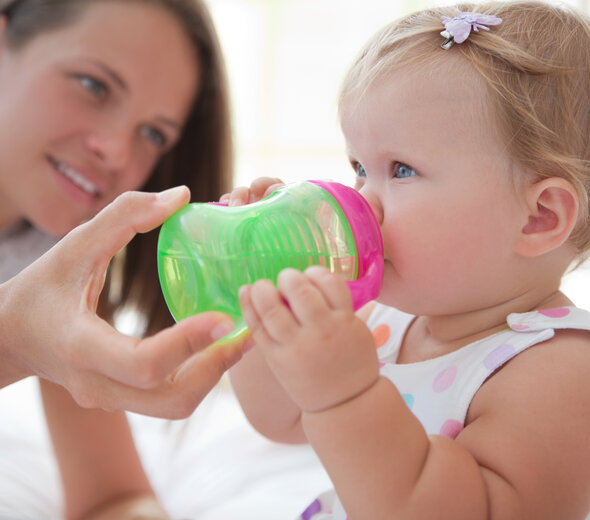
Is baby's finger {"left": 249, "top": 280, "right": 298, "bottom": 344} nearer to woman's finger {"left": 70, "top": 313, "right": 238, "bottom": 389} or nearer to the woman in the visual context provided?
woman's finger {"left": 70, "top": 313, "right": 238, "bottom": 389}

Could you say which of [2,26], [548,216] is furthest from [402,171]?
[2,26]

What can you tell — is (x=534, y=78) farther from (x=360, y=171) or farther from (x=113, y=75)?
(x=113, y=75)

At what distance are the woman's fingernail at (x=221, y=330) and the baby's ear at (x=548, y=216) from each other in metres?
0.42

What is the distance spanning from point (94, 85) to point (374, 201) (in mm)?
964

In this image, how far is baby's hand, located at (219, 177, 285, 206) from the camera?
3.35 ft

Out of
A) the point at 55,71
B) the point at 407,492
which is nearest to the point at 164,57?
the point at 55,71

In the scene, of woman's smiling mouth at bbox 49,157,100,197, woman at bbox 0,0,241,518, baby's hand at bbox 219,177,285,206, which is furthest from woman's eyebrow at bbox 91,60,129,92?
baby's hand at bbox 219,177,285,206

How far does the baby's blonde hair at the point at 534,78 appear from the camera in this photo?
86 centimetres

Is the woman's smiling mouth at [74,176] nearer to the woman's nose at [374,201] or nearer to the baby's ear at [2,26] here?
the baby's ear at [2,26]

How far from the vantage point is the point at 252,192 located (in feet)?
3.49

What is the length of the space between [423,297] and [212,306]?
1.01 feet

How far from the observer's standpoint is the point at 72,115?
1.59m

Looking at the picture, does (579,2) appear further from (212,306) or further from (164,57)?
(212,306)

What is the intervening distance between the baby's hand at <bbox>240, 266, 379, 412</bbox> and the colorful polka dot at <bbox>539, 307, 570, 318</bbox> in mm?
314
